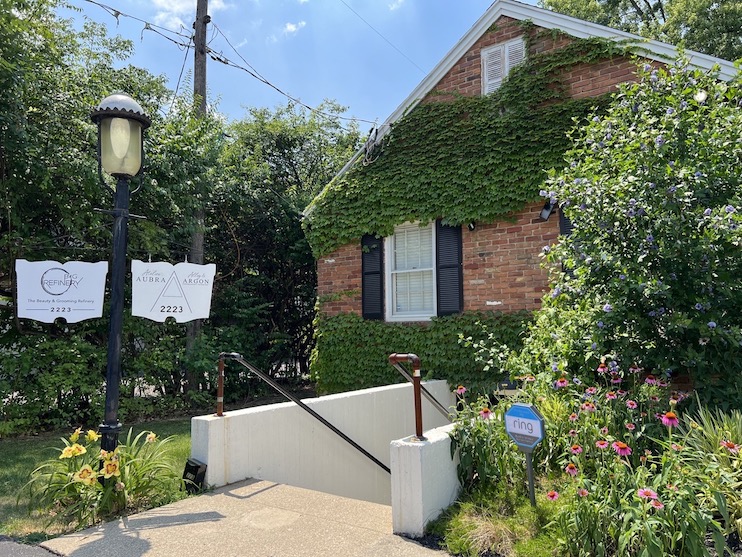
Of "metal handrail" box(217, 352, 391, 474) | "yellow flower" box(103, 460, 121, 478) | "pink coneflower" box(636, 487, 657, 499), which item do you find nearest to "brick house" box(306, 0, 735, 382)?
"metal handrail" box(217, 352, 391, 474)

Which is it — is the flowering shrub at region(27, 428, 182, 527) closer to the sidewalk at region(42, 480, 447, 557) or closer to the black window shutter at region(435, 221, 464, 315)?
the sidewalk at region(42, 480, 447, 557)

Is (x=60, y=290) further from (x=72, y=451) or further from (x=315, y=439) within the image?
(x=315, y=439)

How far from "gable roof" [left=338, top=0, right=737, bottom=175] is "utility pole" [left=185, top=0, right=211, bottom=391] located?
270 cm

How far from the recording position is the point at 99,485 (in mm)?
3863

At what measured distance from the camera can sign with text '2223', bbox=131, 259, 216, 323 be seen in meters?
5.82

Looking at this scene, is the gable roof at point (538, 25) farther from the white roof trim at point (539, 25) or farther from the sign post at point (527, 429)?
the sign post at point (527, 429)

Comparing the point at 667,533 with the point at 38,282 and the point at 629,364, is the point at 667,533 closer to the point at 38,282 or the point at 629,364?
the point at 629,364

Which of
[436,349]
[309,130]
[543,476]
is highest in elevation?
[309,130]

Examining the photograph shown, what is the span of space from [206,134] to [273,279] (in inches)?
139

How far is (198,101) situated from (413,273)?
480cm

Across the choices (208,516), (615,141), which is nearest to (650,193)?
(615,141)

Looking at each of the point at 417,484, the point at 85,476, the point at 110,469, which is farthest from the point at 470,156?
the point at 85,476

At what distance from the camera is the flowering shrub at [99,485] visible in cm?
377

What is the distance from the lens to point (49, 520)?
12.3 ft
